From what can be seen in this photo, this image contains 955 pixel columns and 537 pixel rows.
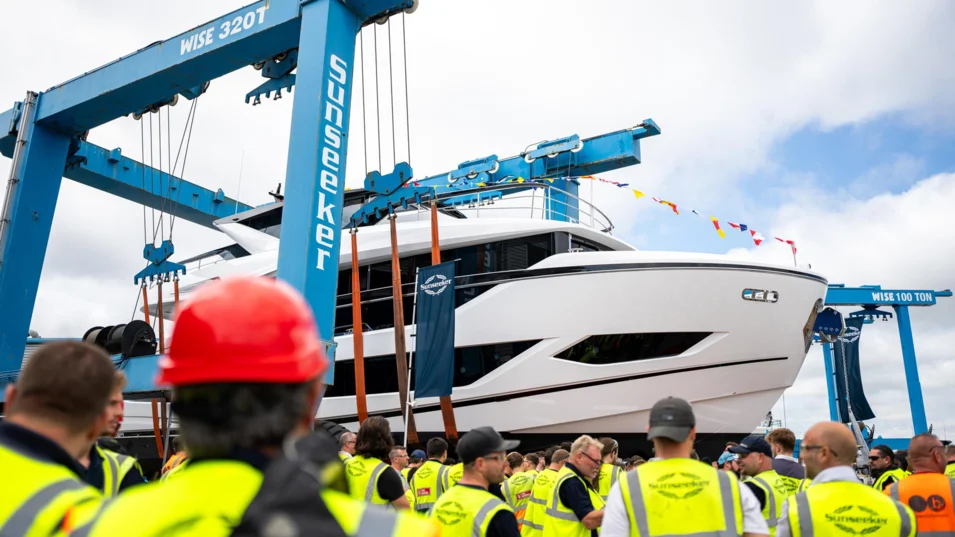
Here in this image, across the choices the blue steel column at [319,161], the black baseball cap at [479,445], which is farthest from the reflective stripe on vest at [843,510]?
the blue steel column at [319,161]

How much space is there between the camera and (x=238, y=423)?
1.09 metres

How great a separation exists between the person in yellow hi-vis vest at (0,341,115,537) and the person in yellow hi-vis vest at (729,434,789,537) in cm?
408

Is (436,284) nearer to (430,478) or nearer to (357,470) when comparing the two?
(430,478)

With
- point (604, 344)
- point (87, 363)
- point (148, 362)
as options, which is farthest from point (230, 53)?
point (87, 363)

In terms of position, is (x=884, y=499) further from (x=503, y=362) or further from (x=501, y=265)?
(x=501, y=265)

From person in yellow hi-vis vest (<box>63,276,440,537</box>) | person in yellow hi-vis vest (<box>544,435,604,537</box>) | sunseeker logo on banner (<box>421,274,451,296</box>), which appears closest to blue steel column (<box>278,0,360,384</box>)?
sunseeker logo on banner (<box>421,274,451,296</box>)

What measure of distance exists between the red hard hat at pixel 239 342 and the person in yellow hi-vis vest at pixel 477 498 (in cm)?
251

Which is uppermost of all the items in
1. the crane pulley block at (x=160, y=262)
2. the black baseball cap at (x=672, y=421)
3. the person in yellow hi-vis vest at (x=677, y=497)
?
the crane pulley block at (x=160, y=262)

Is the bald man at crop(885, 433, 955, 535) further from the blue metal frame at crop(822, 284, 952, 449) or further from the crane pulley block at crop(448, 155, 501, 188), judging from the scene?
the blue metal frame at crop(822, 284, 952, 449)

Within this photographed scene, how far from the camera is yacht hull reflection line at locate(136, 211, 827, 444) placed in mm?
12102

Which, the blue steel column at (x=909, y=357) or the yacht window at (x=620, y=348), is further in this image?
the blue steel column at (x=909, y=357)

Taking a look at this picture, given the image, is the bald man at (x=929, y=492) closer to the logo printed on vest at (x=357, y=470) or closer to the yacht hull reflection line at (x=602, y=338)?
the logo printed on vest at (x=357, y=470)

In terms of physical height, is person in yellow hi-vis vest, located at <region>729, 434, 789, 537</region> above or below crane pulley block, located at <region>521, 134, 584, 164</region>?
below

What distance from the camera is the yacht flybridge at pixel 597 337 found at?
1210cm
